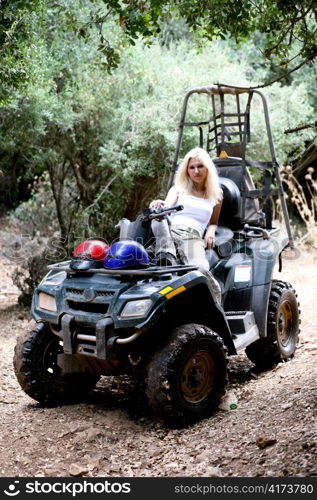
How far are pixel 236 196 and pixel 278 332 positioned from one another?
1217 mm

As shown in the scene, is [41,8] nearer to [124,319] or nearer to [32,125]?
[32,125]

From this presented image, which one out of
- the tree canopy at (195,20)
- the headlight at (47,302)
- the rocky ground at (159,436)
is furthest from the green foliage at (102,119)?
the rocky ground at (159,436)

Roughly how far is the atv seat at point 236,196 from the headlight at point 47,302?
1.72m

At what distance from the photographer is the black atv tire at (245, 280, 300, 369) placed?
5336 millimetres

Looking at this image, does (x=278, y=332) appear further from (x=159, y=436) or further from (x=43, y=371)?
(x=43, y=371)

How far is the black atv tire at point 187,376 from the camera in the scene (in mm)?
3959

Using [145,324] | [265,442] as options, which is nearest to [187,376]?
[145,324]

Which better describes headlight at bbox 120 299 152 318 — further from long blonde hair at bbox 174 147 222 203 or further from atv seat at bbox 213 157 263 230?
atv seat at bbox 213 157 263 230

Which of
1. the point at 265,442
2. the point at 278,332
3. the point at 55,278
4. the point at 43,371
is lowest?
the point at 265,442

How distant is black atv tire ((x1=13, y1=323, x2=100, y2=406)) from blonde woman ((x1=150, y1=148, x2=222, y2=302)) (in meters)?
1.16

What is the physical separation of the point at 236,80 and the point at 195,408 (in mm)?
5845

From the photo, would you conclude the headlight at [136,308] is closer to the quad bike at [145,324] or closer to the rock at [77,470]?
the quad bike at [145,324]

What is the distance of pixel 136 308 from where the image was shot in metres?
3.85

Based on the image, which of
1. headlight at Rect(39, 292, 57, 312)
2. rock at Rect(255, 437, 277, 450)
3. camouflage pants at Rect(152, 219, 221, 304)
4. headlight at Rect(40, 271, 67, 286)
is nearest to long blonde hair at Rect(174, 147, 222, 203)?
camouflage pants at Rect(152, 219, 221, 304)
